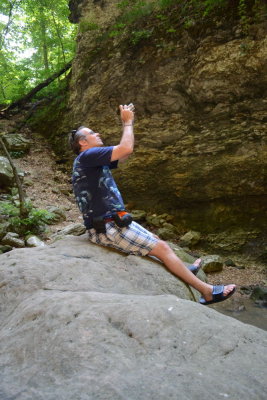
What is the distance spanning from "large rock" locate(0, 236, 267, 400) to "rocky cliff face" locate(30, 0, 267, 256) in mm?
6652

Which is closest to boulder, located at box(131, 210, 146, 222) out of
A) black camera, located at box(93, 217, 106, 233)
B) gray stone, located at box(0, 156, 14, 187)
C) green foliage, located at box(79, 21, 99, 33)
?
gray stone, located at box(0, 156, 14, 187)

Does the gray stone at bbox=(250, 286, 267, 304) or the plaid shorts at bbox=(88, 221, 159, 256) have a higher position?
the plaid shorts at bbox=(88, 221, 159, 256)

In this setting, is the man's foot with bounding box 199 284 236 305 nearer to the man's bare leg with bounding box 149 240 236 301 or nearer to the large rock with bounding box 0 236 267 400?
the man's bare leg with bounding box 149 240 236 301

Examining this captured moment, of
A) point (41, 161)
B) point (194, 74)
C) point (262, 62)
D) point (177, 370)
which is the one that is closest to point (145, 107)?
point (194, 74)

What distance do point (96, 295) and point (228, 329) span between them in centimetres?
101

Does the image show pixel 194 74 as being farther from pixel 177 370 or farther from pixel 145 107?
pixel 177 370

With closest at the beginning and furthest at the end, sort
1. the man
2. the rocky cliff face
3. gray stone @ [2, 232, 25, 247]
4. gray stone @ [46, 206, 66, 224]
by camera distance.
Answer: the man
gray stone @ [2, 232, 25, 247]
the rocky cliff face
gray stone @ [46, 206, 66, 224]

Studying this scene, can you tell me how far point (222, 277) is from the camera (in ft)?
Result: 24.5

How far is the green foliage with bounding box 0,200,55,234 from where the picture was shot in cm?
783

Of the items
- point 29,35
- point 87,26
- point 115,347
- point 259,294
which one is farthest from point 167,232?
point 29,35

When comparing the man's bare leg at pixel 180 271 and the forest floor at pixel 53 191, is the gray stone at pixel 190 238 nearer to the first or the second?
the forest floor at pixel 53 191

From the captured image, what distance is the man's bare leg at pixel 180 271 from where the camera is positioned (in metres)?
3.63

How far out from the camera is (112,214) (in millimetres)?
3748

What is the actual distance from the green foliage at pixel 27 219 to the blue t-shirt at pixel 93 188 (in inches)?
173
